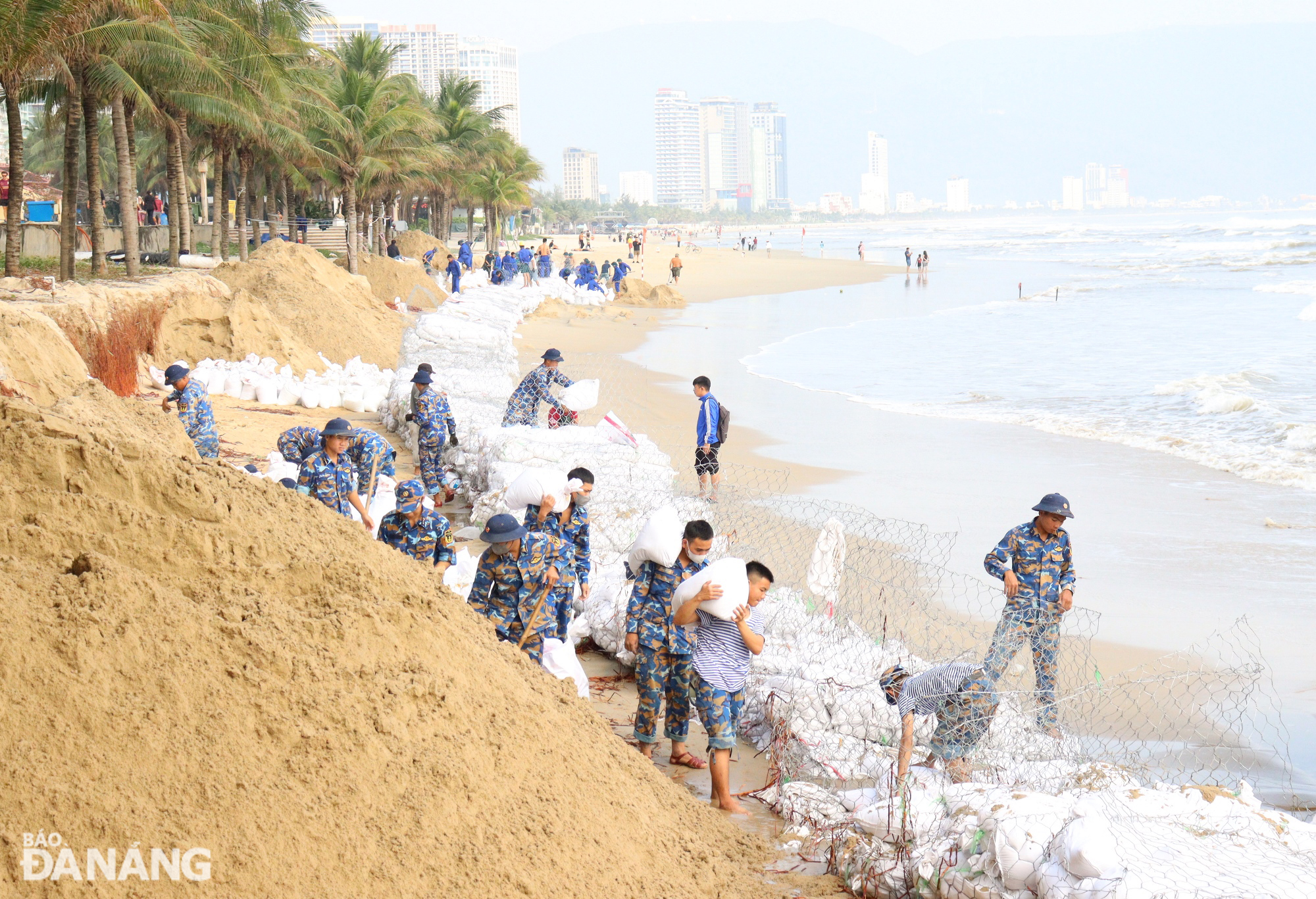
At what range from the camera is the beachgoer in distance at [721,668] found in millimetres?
5441

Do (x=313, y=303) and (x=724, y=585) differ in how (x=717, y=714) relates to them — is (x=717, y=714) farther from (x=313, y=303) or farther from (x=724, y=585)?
(x=313, y=303)

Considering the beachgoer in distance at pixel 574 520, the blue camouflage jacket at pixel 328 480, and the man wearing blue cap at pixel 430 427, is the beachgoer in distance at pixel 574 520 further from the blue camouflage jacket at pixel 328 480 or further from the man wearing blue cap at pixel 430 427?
the man wearing blue cap at pixel 430 427

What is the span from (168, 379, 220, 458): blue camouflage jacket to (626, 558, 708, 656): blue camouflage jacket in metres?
4.67

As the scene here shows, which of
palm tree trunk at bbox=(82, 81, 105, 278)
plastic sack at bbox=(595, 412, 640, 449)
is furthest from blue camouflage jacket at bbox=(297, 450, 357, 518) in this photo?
palm tree trunk at bbox=(82, 81, 105, 278)

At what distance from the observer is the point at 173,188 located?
76.7 ft

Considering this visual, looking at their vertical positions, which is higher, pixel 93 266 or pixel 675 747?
pixel 93 266

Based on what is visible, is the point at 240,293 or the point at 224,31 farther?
the point at 224,31

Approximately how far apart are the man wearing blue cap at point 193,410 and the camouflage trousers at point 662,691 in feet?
15.6

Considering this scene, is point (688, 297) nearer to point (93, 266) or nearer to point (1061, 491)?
point (93, 266)

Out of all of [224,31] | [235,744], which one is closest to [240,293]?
[224,31]

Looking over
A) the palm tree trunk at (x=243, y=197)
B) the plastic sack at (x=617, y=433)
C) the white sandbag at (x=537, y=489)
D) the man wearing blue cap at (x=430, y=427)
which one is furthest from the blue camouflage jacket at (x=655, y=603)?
the palm tree trunk at (x=243, y=197)

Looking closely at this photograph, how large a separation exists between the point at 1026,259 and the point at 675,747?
220ft

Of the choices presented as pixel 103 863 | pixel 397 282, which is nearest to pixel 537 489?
pixel 103 863

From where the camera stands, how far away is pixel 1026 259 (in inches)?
2682
